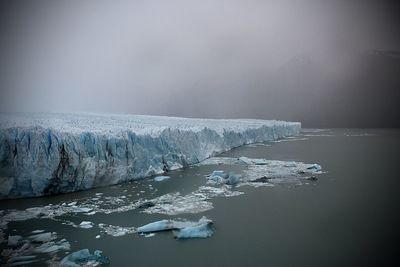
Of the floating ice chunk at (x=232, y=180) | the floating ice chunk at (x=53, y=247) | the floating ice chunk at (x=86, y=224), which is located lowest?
the floating ice chunk at (x=53, y=247)

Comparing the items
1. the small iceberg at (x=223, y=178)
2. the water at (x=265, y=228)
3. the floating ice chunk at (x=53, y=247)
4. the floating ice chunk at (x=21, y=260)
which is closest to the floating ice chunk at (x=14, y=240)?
the water at (x=265, y=228)

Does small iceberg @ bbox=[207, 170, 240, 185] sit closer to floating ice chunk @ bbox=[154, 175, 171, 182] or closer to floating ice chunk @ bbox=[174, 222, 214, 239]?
floating ice chunk @ bbox=[154, 175, 171, 182]

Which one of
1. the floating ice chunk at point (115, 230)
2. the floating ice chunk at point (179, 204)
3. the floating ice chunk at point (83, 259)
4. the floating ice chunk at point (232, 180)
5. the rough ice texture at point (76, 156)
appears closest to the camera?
the floating ice chunk at point (83, 259)

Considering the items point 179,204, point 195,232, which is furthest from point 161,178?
point 195,232

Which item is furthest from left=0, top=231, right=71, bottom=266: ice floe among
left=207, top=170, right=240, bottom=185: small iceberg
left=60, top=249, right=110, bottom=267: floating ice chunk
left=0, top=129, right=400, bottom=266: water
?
A: left=207, top=170, right=240, bottom=185: small iceberg

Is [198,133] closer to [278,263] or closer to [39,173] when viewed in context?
[39,173]

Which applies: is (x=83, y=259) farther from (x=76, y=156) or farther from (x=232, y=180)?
(x=232, y=180)

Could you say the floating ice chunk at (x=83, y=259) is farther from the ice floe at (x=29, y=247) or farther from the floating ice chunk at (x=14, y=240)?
the floating ice chunk at (x=14, y=240)
